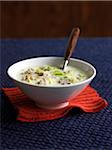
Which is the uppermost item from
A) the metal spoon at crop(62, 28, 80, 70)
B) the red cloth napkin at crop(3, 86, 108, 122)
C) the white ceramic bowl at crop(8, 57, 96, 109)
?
the metal spoon at crop(62, 28, 80, 70)

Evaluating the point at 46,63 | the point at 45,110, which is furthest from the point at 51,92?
the point at 46,63

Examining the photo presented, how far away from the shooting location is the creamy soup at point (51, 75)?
2.88ft

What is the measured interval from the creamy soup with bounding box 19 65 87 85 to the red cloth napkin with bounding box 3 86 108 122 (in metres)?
0.06

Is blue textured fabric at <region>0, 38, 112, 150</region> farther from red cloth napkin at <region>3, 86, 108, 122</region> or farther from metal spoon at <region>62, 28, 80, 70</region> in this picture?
metal spoon at <region>62, 28, 80, 70</region>

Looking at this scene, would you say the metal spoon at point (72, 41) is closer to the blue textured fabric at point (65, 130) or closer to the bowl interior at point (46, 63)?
the bowl interior at point (46, 63)

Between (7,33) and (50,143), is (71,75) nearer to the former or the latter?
(50,143)

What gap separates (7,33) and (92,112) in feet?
7.59

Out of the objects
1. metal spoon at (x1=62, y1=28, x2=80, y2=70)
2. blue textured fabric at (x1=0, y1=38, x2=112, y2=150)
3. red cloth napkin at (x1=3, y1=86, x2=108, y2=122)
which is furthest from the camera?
metal spoon at (x1=62, y1=28, x2=80, y2=70)

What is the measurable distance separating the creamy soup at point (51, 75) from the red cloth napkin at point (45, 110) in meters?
0.06

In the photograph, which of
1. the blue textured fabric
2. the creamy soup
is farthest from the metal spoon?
the blue textured fabric

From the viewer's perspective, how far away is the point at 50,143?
750 millimetres

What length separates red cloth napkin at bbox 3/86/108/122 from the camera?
86 centimetres

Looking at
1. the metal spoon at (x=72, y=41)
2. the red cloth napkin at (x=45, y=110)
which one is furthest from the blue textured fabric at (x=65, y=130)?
the metal spoon at (x=72, y=41)

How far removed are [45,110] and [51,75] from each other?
9cm
